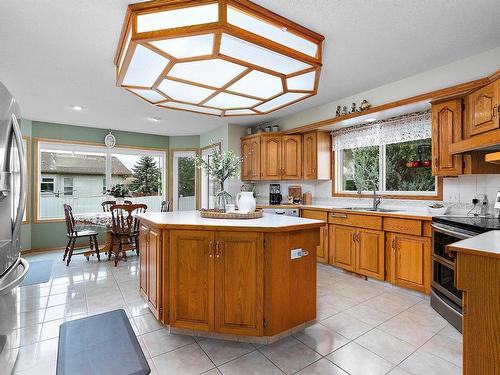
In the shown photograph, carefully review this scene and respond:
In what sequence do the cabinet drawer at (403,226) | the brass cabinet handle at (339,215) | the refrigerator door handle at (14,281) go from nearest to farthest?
the refrigerator door handle at (14,281)
the cabinet drawer at (403,226)
the brass cabinet handle at (339,215)

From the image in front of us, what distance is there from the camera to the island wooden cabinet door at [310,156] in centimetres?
453

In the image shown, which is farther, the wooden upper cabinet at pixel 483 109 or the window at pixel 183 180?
the window at pixel 183 180

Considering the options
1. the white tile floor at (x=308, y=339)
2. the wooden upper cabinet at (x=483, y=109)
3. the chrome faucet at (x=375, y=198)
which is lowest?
the white tile floor at (x=308, y=339)

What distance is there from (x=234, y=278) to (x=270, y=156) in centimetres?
316

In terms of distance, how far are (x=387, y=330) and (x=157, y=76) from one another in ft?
9.44

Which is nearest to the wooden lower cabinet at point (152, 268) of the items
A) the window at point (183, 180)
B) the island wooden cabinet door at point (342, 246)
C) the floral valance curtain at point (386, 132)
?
the island wooden cabinet door at point (342, 246)

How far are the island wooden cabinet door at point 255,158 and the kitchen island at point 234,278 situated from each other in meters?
2.93

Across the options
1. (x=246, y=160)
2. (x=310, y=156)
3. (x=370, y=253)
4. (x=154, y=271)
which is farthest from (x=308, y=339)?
A: (x=246, y=160)

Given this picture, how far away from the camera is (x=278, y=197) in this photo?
201 inches

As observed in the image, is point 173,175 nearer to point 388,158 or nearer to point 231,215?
point 231,215

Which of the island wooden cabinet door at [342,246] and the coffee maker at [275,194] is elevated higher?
the coffee maker at [275,194]

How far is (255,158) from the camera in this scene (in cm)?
511

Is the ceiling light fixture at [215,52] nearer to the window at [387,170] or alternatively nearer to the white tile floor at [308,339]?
the window at [387,170]

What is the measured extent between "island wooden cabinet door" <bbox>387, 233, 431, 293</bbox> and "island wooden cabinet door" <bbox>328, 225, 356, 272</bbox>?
499 mm
